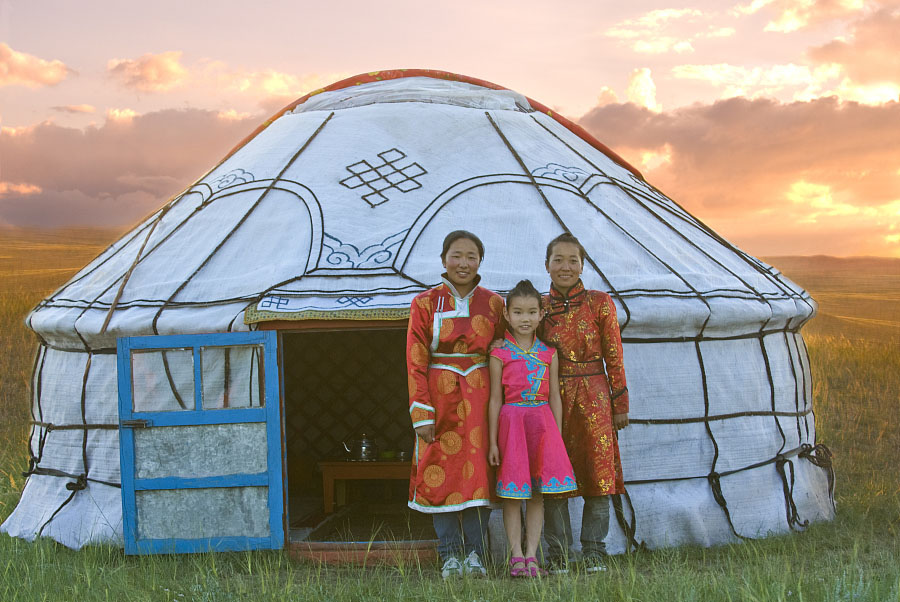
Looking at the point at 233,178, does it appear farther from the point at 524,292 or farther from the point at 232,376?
the point at 524,292

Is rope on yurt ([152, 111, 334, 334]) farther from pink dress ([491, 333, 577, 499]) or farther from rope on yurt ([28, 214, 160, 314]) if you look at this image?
pink dress ([491, 333, 577, 499])

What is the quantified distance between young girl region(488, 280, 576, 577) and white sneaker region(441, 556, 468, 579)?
0.15m

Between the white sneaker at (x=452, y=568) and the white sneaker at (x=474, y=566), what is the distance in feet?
0.08

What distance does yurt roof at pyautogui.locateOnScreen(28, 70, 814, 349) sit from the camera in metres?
3.36

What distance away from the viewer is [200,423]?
3166 millimetres

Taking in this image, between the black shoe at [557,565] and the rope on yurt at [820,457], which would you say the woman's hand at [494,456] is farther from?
the rope on yurt at [820,457]

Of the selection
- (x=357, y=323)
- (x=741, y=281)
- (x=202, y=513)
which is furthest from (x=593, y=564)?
(x=741, y=281)

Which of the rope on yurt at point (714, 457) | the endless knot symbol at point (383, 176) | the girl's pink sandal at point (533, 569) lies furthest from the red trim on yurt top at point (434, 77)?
the girl's pink sandal at point (533, 569)

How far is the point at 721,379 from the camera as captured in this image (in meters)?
3.53

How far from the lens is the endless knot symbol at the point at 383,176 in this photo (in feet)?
12.3

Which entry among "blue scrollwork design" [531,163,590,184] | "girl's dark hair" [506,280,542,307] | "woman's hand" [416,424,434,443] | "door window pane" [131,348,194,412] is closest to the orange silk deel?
"woman's hand" [416,424,434,443]

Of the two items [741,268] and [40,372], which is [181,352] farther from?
[741,268]

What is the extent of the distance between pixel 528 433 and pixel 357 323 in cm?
75

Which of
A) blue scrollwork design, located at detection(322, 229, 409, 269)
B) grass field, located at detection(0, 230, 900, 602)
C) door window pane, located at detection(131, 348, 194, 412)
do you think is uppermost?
blue scrollwork design, located at detection(322, 229, 409, 269)
